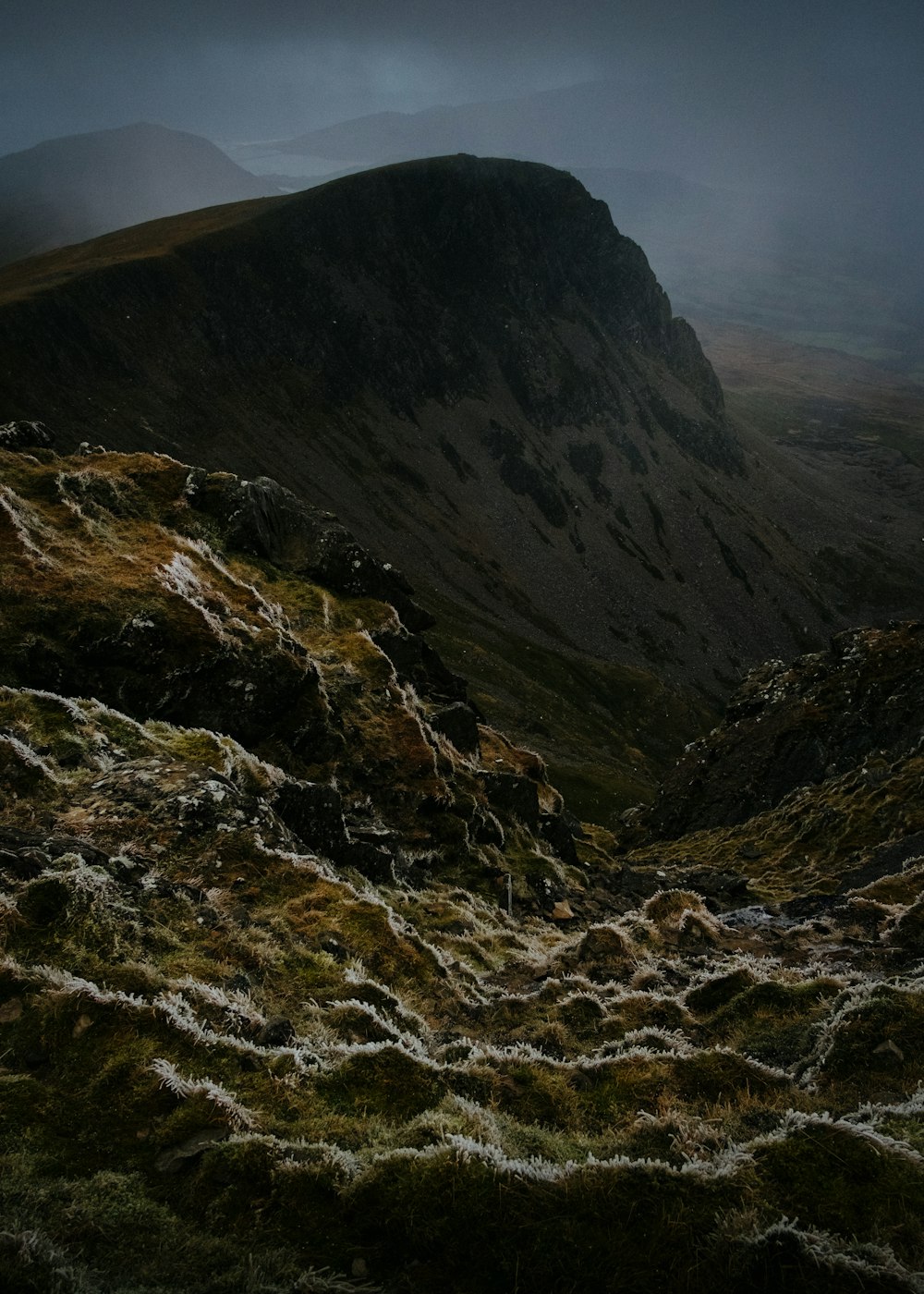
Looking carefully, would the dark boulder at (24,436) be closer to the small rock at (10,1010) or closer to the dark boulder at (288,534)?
the dark boulder at (288,534)

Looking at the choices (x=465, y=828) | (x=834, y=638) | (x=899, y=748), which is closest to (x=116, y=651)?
(x=465, y=828)

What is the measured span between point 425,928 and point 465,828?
527 inches

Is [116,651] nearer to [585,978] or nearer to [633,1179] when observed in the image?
[585,978]

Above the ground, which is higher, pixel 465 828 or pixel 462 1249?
pixel 462 1249

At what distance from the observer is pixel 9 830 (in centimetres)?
1686

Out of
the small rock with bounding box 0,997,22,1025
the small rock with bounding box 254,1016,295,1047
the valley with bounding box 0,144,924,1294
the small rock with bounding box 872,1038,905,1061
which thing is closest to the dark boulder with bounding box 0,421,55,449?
the valley with bounding box 0,144,924,1294

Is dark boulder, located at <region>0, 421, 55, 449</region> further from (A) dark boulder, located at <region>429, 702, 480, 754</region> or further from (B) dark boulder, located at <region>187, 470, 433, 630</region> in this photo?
(A) dark boulder, located at <region>429, 702, 480, 754</region>

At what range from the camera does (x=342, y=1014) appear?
15.2 metres

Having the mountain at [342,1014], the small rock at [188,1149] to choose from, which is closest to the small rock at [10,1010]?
the mountain at [342,1014]

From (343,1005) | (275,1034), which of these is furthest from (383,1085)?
(343,1005)

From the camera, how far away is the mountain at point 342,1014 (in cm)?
823

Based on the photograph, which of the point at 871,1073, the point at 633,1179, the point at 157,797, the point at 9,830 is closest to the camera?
the point at 633,1179

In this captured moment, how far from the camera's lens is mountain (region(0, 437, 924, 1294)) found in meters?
8.23

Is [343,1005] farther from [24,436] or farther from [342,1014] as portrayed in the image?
[24,436]
